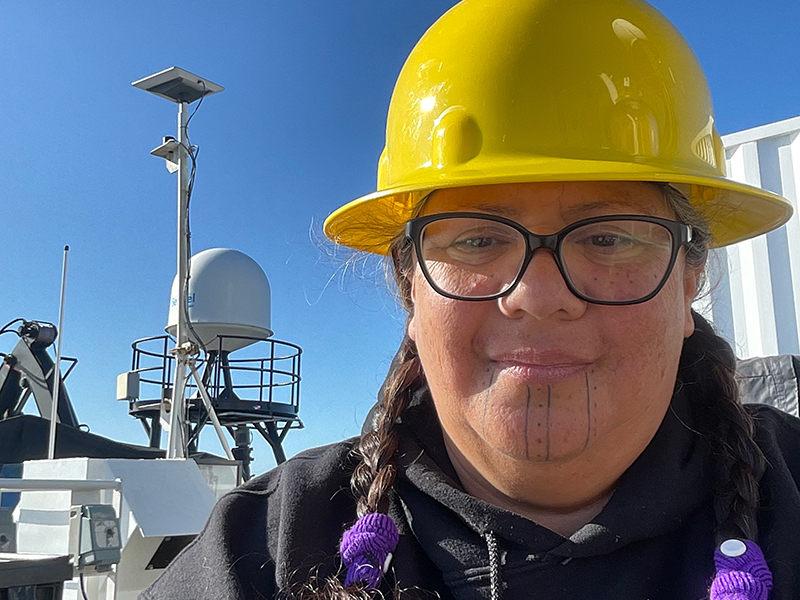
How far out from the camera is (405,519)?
4.14 ft

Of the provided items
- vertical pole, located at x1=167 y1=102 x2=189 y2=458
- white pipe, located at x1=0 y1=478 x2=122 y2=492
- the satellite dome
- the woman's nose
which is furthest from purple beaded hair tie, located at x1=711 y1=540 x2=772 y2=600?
the satellite dome

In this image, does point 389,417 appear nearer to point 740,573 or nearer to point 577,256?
point 577,256

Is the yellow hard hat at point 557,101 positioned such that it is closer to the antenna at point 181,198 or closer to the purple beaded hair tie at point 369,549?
the purple beaded hair tie at point 369,549

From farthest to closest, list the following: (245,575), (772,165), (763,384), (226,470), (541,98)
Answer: (226,470), (772,165), (763,384), (245,575), (541,98)

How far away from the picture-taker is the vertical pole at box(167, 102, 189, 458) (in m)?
6.16

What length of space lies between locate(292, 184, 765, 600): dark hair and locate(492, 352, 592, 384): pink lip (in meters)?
0.31

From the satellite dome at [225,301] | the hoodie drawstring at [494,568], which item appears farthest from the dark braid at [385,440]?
the satellite dome at [225,301]

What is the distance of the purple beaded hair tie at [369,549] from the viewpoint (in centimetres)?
117

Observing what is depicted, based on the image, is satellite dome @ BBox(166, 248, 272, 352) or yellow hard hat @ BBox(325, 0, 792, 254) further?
satellite dome @ BBox(166, 248, 272, 352)

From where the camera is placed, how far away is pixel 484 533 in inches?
45.4

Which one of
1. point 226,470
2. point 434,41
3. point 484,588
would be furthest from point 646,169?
point 226,470

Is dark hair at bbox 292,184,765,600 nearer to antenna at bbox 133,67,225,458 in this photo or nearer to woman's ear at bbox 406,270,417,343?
woman's ear at bbox 406,270,417,343

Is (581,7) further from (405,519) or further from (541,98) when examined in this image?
(405,519)

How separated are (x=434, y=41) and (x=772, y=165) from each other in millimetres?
2242
